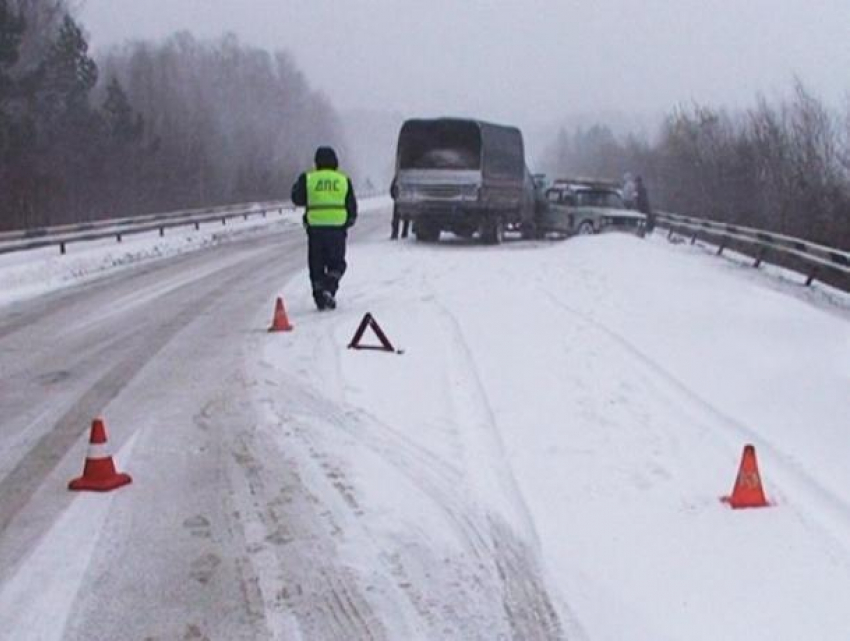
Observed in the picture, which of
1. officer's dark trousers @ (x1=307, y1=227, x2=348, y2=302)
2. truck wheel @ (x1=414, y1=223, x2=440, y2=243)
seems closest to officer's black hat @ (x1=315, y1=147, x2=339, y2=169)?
officer's dark trousers @ (x1=307, y1=227, x2=348, y2=302)

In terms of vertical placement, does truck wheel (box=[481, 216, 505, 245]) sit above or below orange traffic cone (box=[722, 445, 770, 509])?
above

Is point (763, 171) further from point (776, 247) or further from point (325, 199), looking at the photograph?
point (325, 199)

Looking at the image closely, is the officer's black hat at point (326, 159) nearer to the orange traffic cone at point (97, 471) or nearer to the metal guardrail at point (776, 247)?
the orange traffic cone at point (97, 471)

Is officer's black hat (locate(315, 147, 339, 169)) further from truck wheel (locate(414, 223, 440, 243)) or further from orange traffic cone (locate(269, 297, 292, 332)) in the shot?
truck wheel (locate(414, 223, 440, 243))

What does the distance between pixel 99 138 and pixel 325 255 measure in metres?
43.1

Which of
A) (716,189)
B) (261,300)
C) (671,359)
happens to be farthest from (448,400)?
(716,189)

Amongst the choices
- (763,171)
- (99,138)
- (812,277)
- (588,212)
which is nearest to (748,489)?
(812,277)

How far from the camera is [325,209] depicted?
524 inches

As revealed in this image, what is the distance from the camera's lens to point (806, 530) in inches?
220

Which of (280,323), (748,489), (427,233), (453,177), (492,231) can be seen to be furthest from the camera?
(427,233)

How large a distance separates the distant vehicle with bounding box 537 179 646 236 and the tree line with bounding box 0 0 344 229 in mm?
18642

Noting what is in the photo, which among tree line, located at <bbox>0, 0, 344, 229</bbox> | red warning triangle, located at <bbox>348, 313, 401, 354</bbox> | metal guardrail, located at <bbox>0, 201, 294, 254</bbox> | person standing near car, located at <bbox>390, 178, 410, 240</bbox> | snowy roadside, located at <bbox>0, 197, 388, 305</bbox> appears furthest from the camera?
tree line, located at <bbox>0, 0, 344, 229</bbox>

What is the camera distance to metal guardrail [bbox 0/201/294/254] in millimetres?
24109

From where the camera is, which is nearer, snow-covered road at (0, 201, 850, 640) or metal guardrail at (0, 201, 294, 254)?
snow-covered road at (0, 201, 850, 640)
